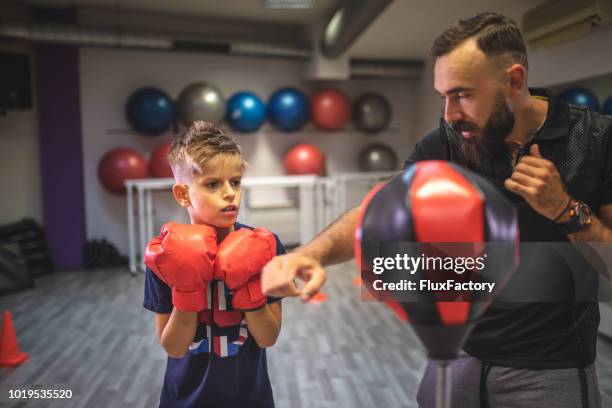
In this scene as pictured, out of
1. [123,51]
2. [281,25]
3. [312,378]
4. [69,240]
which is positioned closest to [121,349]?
[312,378]

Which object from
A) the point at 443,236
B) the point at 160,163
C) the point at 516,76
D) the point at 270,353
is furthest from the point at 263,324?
the point at 160,163

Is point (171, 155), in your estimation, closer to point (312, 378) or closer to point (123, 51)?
point (312, 378)

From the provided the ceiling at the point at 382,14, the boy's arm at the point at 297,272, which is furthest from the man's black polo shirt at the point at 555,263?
the ceiling at the point at 382,14

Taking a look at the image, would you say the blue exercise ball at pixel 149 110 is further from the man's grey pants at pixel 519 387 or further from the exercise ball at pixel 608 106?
the man's grey pants at pixel 519 387

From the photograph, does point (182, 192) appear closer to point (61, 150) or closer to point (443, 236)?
point (443, 236)

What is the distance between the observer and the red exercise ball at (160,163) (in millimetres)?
5109

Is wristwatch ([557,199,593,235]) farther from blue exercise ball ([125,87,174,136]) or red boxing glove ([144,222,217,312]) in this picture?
blue exercise ball ([125,87,174,136])

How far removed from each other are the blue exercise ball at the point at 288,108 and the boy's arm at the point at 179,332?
4.73 meters

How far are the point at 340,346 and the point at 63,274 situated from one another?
3378 mm

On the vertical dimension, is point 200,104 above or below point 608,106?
above

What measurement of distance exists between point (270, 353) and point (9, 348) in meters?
1.52

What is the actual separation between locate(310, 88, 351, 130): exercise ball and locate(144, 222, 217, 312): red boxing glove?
193 inches

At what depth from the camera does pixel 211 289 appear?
43.3 inches

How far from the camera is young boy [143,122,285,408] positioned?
0.97 metres
